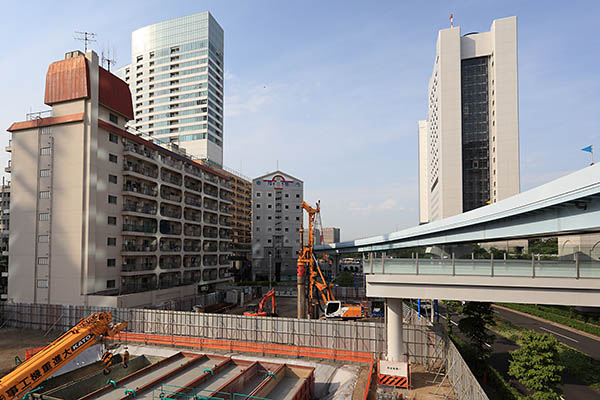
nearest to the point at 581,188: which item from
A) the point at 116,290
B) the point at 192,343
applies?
the point at 192,343

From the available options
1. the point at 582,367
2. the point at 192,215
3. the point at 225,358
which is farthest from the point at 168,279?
the point at 582,367

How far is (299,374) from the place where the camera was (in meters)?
22.5

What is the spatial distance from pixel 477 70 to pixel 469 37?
7742 millimetres

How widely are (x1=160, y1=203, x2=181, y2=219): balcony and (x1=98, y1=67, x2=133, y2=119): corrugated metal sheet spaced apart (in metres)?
12.7

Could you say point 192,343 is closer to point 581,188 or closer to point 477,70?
point 581,188

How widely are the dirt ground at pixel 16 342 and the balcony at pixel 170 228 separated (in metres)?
17.2

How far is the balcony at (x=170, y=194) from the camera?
50794mm

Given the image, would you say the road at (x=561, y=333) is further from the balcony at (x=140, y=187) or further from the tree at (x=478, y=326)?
the balcony at (x=140, y=187)

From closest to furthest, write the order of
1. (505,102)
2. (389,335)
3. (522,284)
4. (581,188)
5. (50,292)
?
1. (581,188)
2. (522,284)
3. (389,335)
4. (50,292)
5. (505,102)

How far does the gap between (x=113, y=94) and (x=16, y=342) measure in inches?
1091

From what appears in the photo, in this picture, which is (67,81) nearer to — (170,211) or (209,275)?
(170,211)

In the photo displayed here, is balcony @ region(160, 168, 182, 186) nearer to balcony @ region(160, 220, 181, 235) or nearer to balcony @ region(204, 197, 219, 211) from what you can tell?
balcony @ region(160, 220, 181, 235)

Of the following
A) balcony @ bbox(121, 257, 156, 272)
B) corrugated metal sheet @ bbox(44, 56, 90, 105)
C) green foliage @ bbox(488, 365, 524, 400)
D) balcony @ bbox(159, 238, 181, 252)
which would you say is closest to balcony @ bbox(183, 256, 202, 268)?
balcony @ bbox(159, 238, 181, 252)

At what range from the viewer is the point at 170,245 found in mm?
52219
